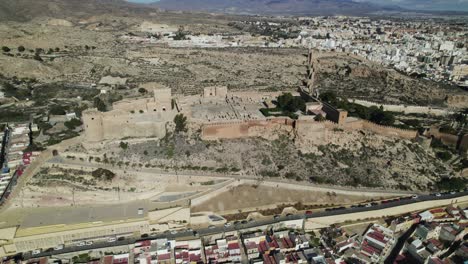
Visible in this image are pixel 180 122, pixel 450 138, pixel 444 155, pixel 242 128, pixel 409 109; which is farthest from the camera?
pixel 409 109

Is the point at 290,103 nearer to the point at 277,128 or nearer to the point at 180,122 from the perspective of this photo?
the point at 277,128

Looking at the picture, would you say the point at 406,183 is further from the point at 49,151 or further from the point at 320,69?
the point at 320,69

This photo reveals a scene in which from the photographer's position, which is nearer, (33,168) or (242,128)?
(33,168)

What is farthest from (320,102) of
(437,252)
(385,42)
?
(385,42)

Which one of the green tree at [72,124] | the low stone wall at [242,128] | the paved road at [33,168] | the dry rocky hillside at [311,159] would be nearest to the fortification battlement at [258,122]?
the low stone wall at [242,128]

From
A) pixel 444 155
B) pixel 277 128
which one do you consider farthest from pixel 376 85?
pixel 277 128

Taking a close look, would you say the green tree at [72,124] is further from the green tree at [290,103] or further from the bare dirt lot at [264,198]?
the green tree at [290,103]
